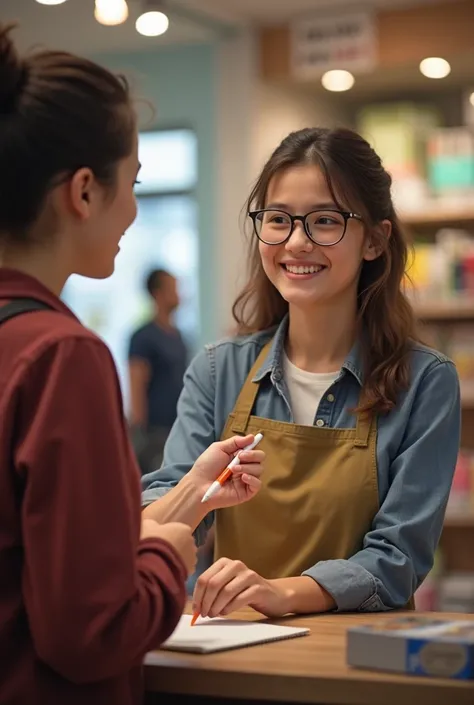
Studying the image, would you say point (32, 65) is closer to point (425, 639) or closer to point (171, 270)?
point (425, 639)

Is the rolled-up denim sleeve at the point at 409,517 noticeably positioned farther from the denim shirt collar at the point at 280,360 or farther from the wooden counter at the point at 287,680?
the wooden counter at the point at 287,680

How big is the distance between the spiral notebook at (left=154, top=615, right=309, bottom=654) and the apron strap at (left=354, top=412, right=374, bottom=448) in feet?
1.40

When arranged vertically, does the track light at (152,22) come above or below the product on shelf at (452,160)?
above

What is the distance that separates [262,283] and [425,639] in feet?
3.65

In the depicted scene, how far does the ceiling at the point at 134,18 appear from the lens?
18.8 ft

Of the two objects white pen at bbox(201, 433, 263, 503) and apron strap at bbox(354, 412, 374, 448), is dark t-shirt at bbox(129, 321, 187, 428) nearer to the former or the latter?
apron strap at bbox(354, 412, 374, 448)

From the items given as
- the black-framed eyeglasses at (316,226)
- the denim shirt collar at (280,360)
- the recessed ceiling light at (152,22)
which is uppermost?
the recessed ceiling light at (152,22)

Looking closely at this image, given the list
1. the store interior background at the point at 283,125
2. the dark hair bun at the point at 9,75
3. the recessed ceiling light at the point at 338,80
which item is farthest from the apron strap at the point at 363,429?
the recessed ceiling light at the point at 338,80

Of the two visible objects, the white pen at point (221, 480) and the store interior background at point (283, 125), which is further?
the store interior background at point (283, 125)

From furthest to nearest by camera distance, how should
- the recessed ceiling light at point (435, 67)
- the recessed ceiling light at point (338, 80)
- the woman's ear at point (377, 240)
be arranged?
the recessed ceiling light at point (338, 80)
the recessed ceiling light at point (435, 67)
the woman's ear at point (377, 240)

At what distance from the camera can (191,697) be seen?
1679 millimetres

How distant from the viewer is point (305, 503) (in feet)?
6.88

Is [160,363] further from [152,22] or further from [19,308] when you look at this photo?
[19,308]

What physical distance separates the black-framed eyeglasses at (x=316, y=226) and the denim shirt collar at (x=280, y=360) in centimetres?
20
